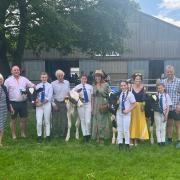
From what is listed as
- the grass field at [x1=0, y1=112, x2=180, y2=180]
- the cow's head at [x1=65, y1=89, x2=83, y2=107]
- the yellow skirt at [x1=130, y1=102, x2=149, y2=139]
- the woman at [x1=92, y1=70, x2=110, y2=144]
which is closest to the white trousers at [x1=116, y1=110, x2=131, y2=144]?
the grass field at [x1=0, y1=112, x2=180, y2=180]

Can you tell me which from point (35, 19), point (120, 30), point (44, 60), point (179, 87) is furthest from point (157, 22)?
point (179, 87)

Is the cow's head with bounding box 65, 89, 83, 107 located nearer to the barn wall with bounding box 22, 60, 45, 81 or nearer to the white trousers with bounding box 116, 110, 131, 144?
the white trousers with bounding box 116, 110, 131, 144

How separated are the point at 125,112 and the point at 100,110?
1155 millimetres

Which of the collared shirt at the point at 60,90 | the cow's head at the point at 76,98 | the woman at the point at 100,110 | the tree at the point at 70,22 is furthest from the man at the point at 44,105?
the tree at the point at 70,22

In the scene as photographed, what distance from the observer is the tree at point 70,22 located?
63.1ft

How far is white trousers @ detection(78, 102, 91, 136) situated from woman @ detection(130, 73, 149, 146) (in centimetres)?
120

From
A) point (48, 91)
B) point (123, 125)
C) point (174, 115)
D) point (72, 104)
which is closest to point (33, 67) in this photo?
point (72, 104)

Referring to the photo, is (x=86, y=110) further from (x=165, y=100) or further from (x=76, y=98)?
(x=165, y=100)

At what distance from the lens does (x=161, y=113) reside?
10.0m

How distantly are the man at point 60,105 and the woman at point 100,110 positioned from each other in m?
0.95

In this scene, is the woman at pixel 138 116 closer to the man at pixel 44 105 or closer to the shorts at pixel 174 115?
the shorts at pixel 174 115

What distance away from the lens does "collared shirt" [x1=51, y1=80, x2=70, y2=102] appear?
11039 millimetres

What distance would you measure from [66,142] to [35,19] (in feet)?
37.2

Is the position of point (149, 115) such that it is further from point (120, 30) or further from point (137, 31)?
point (137, 31)
